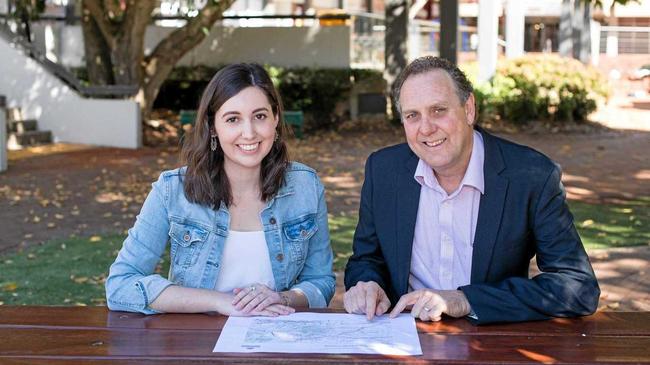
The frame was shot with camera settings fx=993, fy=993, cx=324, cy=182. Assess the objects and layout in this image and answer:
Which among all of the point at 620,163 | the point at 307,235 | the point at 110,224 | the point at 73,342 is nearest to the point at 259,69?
the point at 307,235

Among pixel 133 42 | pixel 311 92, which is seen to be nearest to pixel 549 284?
pixel 133 42

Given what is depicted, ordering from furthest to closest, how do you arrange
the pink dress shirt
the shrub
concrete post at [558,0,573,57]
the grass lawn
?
concrete post at [558,0,573,57]
the shrub
the grass lawn
the pink dress shirt

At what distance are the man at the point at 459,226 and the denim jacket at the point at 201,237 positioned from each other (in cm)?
20

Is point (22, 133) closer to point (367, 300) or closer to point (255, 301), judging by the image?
point (255, 301)

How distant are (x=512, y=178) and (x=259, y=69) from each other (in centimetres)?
96

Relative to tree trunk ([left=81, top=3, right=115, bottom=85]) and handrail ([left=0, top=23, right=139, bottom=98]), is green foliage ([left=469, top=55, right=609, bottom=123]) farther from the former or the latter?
tree trunk ([left=81, top=3, right=115, bottom=85])

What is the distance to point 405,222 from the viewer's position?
342 cm

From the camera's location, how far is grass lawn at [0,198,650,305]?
679 centimetres

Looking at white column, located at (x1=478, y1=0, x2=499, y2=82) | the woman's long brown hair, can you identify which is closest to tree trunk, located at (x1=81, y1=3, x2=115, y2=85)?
white column, located at (x1=478, y1=0, x2=499, y2=82)

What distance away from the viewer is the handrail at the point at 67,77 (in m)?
16.8

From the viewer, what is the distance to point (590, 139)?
1734 cm

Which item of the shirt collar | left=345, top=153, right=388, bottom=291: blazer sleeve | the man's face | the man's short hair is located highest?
the man's short hair

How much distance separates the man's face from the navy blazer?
15cm

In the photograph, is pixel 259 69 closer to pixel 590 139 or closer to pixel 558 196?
pixel 558 196
